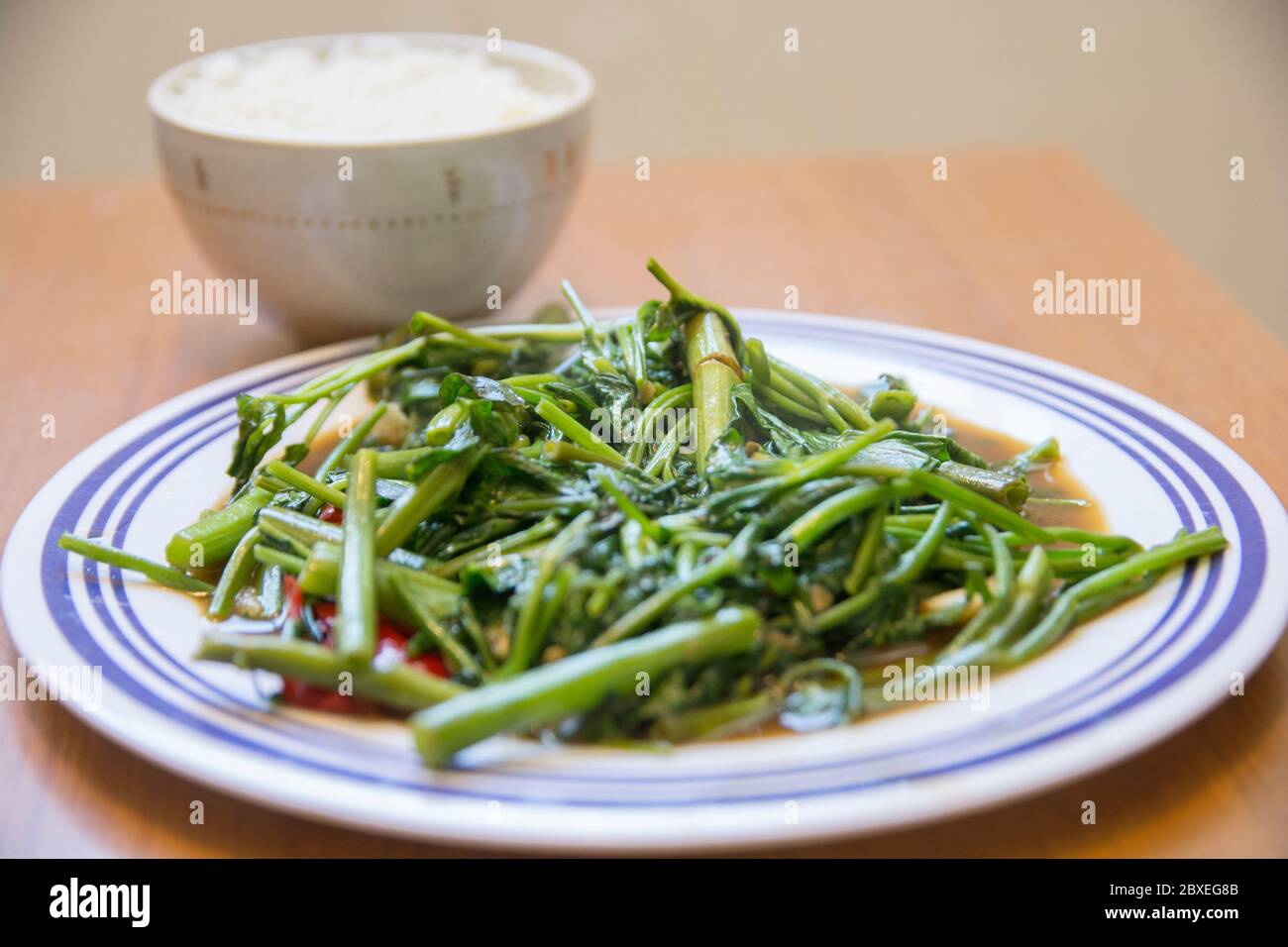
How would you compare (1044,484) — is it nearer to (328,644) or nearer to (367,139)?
(328,644)

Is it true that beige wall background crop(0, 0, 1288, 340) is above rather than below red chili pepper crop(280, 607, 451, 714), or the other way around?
above

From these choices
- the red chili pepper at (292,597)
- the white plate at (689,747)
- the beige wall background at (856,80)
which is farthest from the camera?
the beige wall background at (856,80)

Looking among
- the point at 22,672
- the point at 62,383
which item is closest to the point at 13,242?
the point at 62,383

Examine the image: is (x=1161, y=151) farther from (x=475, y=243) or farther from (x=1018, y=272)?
(x=475, y=243)

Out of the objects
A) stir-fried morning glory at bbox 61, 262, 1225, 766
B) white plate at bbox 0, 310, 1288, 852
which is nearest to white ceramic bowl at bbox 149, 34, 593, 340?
stir-fried morning glory at bbox 61, 262, 1225, 766

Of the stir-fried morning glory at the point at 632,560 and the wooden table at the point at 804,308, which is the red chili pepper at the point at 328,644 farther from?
the wooden table at the point at 804,308

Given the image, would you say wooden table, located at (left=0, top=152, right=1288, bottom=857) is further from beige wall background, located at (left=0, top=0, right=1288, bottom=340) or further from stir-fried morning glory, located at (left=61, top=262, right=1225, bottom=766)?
beige wall background, located at (left=0, top=0, right=1288, bottom=340)

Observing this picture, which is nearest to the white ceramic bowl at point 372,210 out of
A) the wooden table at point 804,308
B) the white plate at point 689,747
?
the wooden table at point 804,308
